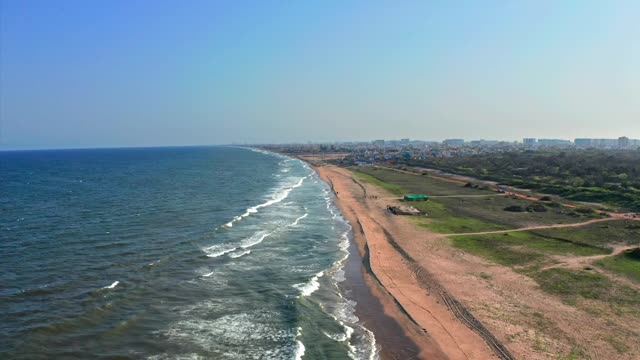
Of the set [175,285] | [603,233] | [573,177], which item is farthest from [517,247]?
[573,177]

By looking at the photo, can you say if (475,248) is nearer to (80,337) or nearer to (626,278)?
(626,278)

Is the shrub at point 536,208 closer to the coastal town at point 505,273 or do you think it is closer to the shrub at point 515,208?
the coastal town at point 505,273

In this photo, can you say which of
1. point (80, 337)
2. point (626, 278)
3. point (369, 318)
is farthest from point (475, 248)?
point (80, 337)

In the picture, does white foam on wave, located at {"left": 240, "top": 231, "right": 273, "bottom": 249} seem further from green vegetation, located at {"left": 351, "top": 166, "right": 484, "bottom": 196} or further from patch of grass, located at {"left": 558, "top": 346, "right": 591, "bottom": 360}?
green vegetation, located at {"left": 351, "top": 166, "right": 484, "bottom": 196}

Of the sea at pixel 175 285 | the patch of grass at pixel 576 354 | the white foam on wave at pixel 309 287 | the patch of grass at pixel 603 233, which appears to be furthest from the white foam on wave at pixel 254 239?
the patch of grass at pixel 603 233

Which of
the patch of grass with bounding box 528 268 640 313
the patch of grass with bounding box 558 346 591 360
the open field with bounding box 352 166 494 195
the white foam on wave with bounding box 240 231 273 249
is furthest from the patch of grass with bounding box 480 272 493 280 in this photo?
the open field with bounding box 352 166 494 195

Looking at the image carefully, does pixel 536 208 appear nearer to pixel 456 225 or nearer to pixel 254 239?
pixel 456 225
